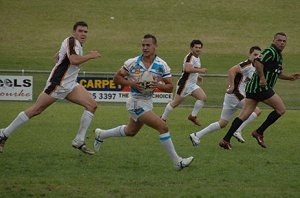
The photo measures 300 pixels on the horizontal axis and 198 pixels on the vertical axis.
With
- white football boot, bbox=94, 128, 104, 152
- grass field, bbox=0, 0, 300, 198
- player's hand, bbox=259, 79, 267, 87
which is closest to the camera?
grass field, bbox=0, 0, 300, 198

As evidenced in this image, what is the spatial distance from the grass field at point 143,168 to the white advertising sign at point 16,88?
8078mm

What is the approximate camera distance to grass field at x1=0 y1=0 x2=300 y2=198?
31.0ft

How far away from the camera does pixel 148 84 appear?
1046cm

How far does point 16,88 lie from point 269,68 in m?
12.9

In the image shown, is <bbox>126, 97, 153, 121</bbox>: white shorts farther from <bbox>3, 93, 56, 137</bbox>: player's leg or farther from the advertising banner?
the advertising banner

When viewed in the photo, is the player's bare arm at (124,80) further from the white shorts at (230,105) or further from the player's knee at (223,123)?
the white shorts at (230,105)

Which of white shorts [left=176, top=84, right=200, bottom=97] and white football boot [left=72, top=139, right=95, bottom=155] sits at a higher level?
white football boot [left=72, top=139, right=95, bottom=155]

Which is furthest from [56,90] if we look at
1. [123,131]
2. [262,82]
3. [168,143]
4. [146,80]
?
[262,82]

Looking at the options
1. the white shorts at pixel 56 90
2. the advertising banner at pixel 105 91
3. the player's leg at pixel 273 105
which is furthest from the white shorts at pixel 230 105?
the advertising banner at pixel 105 91

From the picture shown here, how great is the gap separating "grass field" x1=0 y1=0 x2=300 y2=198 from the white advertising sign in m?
0.73

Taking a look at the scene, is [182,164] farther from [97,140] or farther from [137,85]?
[97,140]

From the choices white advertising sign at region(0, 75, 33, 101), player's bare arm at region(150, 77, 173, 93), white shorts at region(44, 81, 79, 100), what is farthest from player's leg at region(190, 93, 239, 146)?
white advertising sign at region(0, 75, 33, 101)

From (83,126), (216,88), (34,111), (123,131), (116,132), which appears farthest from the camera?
(216,88)

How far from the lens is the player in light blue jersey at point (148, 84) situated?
10.5 meters
